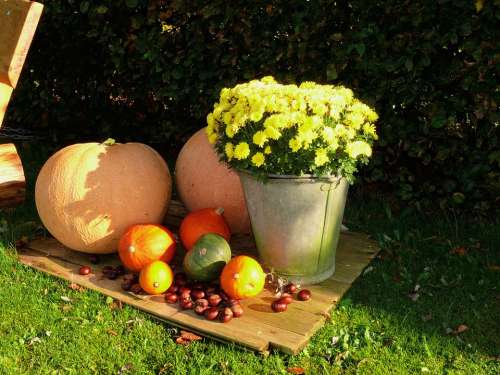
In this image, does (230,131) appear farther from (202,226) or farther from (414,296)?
(414,296)

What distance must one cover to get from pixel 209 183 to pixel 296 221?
0.78 m

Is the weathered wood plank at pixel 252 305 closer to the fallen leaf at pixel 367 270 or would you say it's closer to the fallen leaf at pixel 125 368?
the fallen leaf at pixel 367 270

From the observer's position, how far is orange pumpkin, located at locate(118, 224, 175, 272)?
3.21 metres

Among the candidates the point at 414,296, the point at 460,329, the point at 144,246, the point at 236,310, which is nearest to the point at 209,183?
the point at 144,246

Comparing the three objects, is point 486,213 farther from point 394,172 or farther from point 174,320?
point 174,320

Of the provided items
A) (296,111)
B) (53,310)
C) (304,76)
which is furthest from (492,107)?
(53,310)

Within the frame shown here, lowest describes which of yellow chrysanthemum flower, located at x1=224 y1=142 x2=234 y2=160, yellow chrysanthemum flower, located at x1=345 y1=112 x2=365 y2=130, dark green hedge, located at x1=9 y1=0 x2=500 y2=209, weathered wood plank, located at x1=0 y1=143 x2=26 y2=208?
weathered wood plank, located at x1=0 y1=143 x2=26 y2=208

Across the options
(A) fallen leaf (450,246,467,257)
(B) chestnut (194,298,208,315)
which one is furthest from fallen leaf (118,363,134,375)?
(A) fallen leaf (450,246,467,257)

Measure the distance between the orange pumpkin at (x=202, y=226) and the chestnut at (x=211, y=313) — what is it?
552 millimetres

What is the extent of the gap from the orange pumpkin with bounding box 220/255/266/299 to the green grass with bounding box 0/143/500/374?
0.29 meters

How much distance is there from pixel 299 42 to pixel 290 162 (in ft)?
4.22

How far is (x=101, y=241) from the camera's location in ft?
11.2

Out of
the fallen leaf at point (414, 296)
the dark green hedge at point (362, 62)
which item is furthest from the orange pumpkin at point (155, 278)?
the dark green hedge at point (362, 62)

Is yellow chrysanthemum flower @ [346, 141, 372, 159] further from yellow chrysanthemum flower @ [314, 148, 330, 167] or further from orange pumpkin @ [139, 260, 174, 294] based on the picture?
orange pumpkin @ [139, 260, 174, 294]
